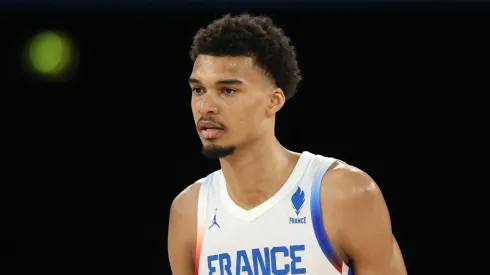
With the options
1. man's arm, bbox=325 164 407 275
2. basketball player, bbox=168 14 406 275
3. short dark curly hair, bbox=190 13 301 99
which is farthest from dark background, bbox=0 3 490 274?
man's arm, bbox=325 164 407 275

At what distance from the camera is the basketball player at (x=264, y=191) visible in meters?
2.91

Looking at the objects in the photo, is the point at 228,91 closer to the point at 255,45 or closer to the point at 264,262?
the point at 255,45

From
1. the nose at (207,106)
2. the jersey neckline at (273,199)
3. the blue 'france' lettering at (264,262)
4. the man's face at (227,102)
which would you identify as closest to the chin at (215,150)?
the man's face at (227,102)

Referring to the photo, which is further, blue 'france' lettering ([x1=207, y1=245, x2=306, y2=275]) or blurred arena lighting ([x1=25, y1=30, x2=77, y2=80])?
blurred arena lighting ([x1=25, y1=30, x2=77, y2=80])

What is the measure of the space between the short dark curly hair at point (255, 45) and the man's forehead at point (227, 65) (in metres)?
0.02

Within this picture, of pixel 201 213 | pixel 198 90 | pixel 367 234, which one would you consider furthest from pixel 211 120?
pixel 367 234

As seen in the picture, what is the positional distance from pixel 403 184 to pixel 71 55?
2005 mm

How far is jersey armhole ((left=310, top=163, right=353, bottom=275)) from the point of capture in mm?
2904

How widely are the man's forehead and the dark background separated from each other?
1.83m

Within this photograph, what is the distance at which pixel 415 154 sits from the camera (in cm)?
491

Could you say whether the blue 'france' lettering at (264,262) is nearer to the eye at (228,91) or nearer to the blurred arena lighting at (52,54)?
the eye at (228,91)

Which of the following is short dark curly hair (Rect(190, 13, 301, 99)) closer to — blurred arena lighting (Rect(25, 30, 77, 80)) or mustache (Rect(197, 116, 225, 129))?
mustache (Rect(197, 116, 225, 129))

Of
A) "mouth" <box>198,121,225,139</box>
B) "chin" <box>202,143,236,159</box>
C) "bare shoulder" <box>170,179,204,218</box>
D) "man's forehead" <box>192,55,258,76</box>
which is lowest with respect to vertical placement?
"bare shoulder" <box>170,179,204,218</box>

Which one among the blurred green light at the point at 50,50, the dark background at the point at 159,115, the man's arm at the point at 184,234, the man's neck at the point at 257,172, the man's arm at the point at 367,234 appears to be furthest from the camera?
the blurred green light at the point at 50,50
